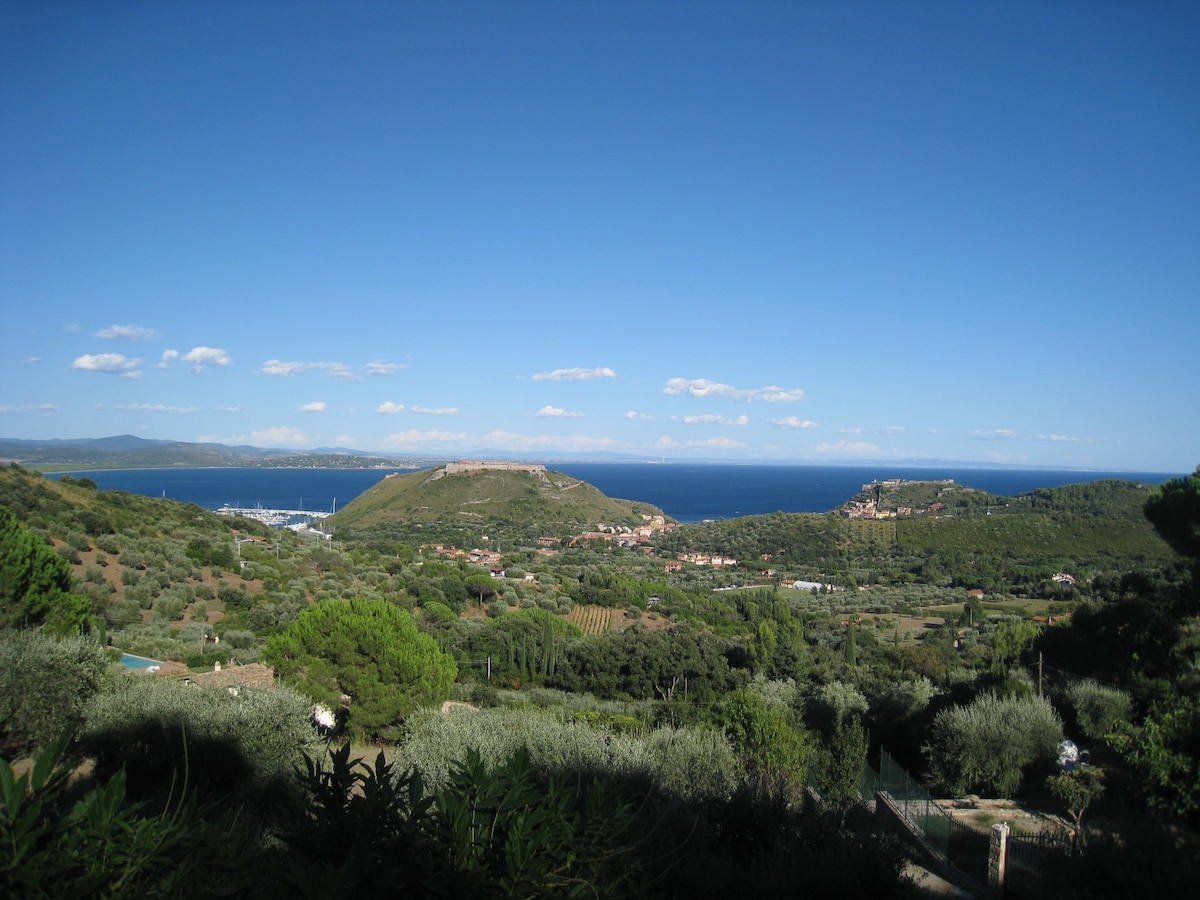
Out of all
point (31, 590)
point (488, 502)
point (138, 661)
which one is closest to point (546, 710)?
point (138, 661)

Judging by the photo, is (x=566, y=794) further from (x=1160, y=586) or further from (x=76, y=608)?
(x=1160, y=586)

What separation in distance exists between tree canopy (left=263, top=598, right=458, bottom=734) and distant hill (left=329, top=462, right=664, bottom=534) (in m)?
53.6

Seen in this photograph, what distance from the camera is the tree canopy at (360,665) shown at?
44.9 feet

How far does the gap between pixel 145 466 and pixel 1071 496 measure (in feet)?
524

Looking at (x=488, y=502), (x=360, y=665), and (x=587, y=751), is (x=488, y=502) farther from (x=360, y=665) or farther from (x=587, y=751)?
(x=587, y=751)

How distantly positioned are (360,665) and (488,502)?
63.8 meters

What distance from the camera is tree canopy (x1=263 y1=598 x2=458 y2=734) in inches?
538

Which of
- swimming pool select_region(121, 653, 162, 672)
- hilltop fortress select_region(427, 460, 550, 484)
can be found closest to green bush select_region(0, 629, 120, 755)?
swimming pool select_region(121, 653, 162, 672)

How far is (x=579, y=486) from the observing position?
9000cm

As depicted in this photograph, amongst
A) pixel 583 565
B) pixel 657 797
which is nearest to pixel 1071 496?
pixel 583 565

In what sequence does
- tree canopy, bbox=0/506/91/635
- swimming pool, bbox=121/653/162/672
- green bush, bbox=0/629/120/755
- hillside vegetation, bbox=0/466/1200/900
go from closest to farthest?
hillside vegetation, bbox=0/466/1200/900 < green bush, bbox=0/629/120/755 < tree canopy, bbox=0/506/91/635 < swimming pool, bbox=121/653/162/672

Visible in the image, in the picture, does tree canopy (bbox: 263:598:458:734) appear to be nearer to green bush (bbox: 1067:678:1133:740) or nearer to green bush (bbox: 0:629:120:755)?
green bush (bbox: 0:629:120:755)

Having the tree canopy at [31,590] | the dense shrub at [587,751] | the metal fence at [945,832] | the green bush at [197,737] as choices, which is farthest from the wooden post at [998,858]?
the tree canopy at [31,590]

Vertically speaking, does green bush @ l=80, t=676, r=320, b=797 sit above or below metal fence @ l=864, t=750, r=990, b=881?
above
